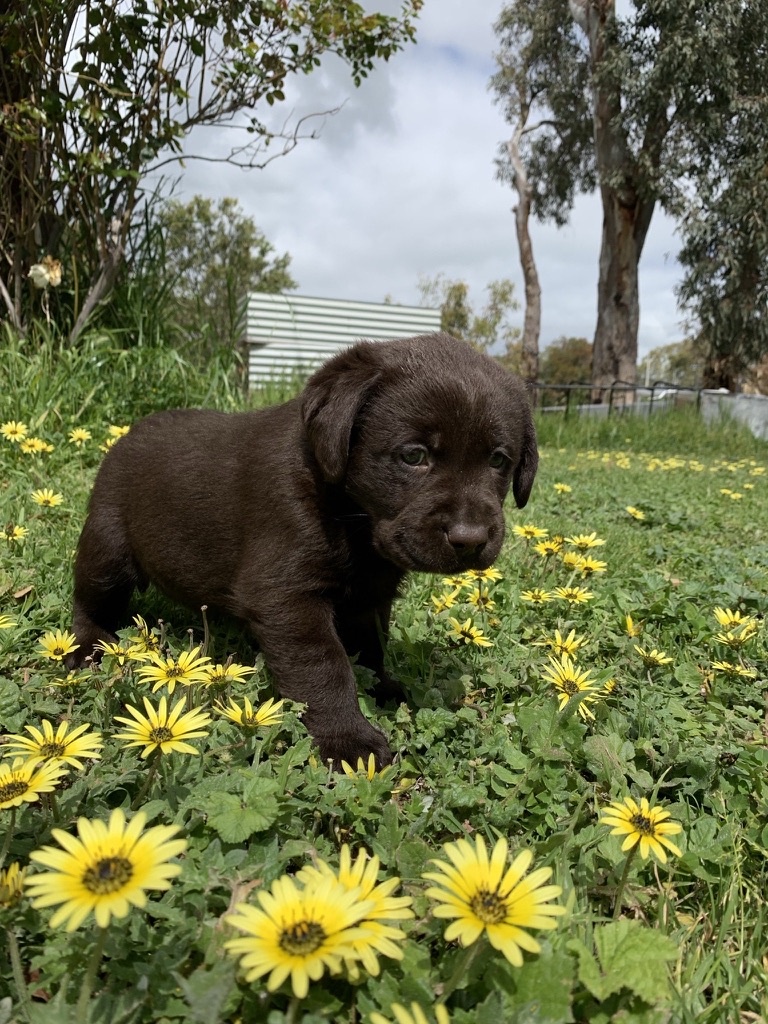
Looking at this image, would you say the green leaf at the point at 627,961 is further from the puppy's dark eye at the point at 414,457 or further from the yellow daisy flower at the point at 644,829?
the puppy's dark eye at the point at 414,457

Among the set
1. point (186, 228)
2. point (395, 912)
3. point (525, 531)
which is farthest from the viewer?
point (186, 228)

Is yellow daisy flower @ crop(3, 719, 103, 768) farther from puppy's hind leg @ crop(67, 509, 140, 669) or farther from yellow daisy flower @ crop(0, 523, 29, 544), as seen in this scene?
yellow daisy flower @ crop(0, 523, 29, 544)

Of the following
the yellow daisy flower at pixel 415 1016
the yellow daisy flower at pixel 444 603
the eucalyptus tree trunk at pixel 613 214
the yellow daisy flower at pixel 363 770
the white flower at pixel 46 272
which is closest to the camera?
the yellow daisy flower at pixel 415 1016

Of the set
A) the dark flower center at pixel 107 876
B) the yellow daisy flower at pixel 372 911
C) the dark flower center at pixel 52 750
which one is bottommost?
the yellow daisy flower at pixel 372 911

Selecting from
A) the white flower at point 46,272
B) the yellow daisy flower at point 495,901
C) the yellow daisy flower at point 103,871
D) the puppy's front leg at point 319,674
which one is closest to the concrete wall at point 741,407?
the white flower at point 46,272

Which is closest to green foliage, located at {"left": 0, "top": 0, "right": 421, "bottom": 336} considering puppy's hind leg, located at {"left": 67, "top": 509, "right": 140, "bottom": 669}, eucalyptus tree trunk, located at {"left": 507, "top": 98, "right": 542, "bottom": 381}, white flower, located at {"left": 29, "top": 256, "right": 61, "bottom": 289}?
white flower, located at {"left": 29, "top": 256, "right": 61, "bottom": 289}

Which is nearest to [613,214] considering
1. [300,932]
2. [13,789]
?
[13,789]

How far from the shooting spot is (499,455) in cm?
221

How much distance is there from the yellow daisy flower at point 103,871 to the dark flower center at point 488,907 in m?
0.37

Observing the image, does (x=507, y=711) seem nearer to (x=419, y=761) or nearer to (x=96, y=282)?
(x=419, y=761)

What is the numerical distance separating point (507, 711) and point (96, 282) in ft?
17.1

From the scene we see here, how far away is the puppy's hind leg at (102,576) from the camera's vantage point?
265 centimetres

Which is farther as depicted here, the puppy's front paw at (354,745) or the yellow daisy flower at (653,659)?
the yellow daisy flower at (653,659)

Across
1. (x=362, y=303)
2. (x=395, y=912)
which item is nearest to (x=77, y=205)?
(x=395, y=912)
